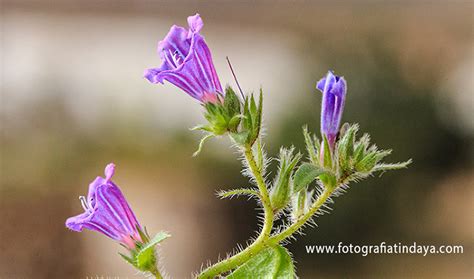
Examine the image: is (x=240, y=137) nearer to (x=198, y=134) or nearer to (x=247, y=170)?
(x=247, y=170)

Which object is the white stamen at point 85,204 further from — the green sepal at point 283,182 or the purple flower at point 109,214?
the green sepal at point 283,182

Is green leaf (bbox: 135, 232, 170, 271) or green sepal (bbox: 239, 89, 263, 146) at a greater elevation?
green sepal (bbox: 239, 89, 263, 146)

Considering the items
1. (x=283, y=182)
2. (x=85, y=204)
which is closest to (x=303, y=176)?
(x=283, y=182)

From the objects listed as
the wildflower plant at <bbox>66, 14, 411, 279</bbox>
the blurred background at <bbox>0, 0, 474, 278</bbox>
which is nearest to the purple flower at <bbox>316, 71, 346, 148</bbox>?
the wildflower plant at <bbox>66, 14, 411, 279</bbox>

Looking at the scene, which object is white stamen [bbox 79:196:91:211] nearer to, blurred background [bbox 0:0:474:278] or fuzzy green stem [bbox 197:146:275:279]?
fuzzy green stem [bbox 197:146:275:279]

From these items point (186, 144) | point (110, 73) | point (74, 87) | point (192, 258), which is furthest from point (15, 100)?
point (192, 258)

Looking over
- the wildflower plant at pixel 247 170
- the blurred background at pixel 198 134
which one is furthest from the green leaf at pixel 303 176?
the blurred background at pixel 198 134

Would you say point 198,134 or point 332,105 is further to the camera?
point 198,134
